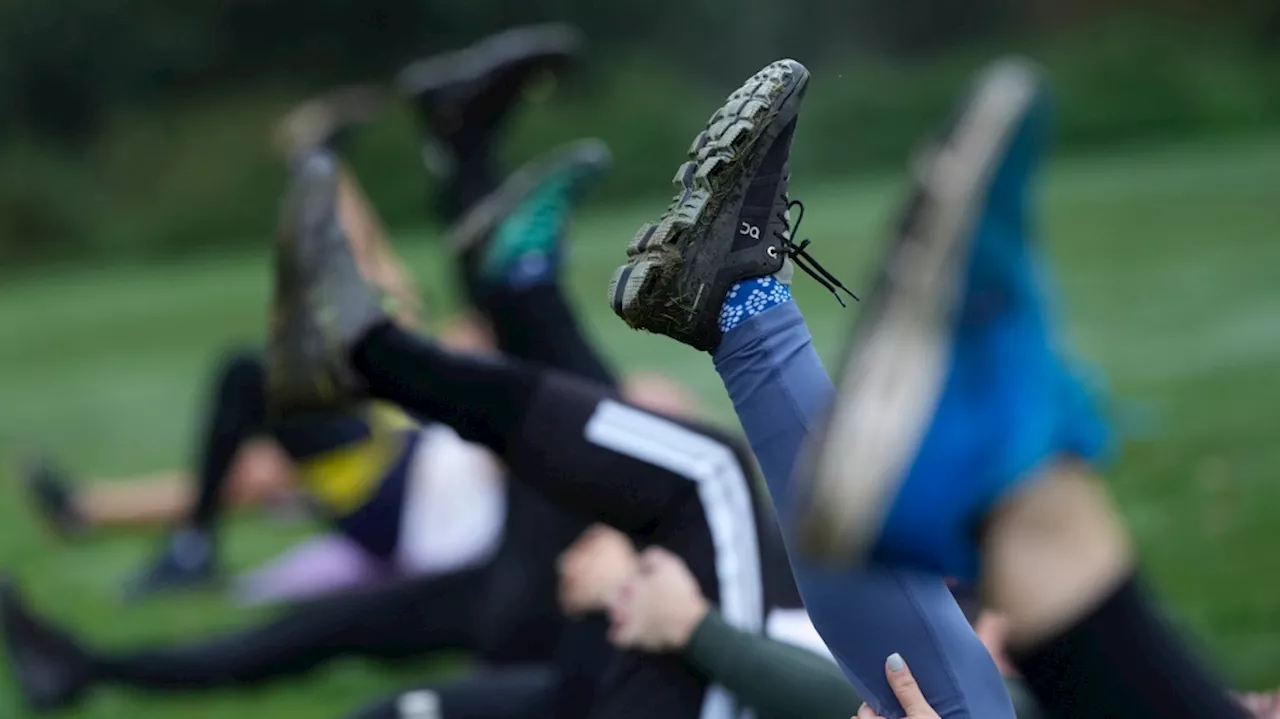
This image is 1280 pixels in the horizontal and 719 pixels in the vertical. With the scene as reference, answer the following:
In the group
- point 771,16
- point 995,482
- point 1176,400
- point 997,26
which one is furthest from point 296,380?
point 997,26

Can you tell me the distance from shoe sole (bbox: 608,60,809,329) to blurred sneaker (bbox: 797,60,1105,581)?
1.07ft

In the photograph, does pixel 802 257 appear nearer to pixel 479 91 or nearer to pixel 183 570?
pixel 479 91

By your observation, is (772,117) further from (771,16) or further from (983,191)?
(771,16)

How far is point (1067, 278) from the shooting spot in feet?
23.9

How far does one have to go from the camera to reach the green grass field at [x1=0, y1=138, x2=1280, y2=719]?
314cm

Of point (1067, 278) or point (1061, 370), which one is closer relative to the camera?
point (1061, 370)

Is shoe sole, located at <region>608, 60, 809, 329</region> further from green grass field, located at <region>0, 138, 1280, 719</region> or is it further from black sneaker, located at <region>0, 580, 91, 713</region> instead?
black sneaker, located at <region>0, 580, 91, 713</region>

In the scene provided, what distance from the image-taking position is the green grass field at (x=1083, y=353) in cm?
314

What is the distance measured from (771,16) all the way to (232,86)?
6.02 metres

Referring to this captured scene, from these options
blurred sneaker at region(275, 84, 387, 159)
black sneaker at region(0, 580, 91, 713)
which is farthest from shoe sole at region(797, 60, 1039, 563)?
black sneaker at region(0, 580, 91, 713)

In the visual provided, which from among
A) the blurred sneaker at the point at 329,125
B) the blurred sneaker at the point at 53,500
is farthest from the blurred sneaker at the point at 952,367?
the blurred sneaker at the point at 53,500

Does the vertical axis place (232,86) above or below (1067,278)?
below

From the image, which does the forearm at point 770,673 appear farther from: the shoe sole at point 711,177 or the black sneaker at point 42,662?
the black sneaker at point 42,662

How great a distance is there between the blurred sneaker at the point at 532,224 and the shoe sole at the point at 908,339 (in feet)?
3.85
